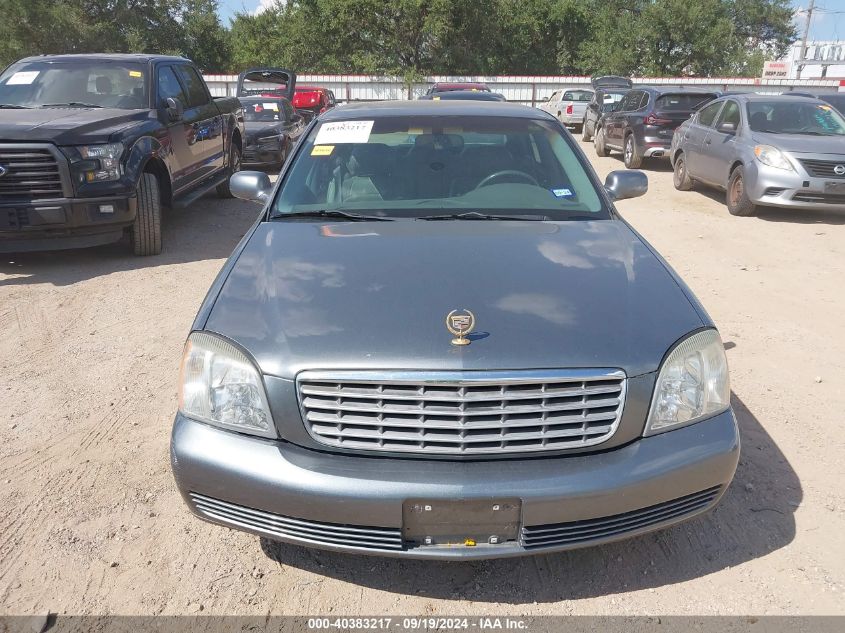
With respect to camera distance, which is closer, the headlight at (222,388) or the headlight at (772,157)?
the headlight at (222,388)

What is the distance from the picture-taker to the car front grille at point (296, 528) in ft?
7.75

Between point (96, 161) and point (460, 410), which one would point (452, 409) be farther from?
point (96, 161)

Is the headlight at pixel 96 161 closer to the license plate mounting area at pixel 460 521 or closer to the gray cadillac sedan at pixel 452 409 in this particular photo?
the gray cadillac sedan at pixel 452 409

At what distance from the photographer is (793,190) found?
29.8 feet

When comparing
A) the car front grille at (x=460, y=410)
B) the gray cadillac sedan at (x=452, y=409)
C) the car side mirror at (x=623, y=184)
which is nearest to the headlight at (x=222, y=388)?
the gray cadillac sedan at (x=452, y=409)

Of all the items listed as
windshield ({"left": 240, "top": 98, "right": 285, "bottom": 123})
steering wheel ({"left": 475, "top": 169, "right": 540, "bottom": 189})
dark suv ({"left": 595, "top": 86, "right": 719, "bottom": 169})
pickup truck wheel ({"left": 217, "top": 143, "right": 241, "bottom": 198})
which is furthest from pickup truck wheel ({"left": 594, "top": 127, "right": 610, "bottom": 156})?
steering wheel ({"left": 475, "top": 169, "right": 540, "bottom": 189})

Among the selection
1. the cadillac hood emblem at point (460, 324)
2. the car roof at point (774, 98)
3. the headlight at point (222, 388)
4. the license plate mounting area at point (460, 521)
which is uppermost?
the car roof at point (774, 98)

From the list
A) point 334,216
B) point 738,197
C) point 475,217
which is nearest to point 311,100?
point 738,197

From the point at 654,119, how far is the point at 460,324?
12.7 metres

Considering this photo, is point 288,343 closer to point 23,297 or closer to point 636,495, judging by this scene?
point 636,495

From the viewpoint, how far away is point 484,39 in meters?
40.1

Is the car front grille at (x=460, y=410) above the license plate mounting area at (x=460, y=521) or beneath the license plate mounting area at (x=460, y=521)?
above

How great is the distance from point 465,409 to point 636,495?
2.05 feet

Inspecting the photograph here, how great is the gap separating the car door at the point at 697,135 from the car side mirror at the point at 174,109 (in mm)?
7582
